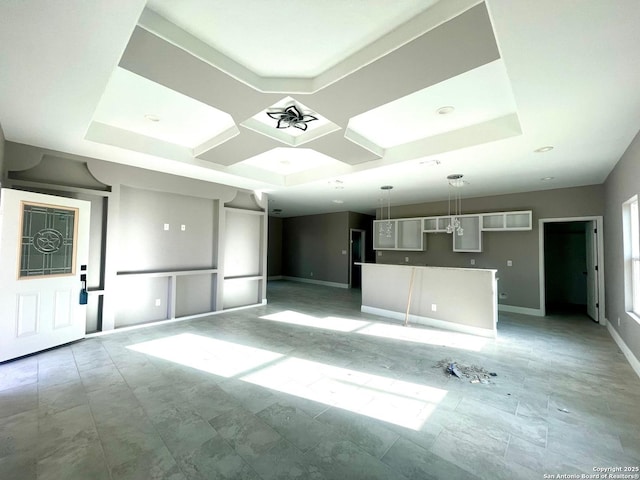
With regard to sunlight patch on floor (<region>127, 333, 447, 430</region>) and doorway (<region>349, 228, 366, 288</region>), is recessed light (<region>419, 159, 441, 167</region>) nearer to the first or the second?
sunlight patch on floor (<region>127, 333, 447, 430</region>)

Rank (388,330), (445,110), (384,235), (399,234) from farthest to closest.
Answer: (384,235)
(399,234)
(388,330)
(445,110)

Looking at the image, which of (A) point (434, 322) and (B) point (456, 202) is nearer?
(A) point (434, 322)

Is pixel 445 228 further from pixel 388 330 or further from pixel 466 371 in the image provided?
pixel 466 371

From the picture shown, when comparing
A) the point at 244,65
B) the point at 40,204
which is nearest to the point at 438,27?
the point at 244,65

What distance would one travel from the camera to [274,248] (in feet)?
38.3

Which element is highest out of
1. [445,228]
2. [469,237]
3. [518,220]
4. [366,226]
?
[366,226]

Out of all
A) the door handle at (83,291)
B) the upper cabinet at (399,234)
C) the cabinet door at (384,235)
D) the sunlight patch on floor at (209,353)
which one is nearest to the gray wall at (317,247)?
the cabinet door at (384,235)

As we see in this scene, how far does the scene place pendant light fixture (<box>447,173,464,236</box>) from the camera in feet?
16.3

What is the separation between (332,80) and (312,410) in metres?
2.79

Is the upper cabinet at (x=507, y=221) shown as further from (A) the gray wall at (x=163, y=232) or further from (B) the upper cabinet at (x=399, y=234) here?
(A) the gray wall at (x=163, y=232)

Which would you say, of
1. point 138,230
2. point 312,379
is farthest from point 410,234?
point 138,230

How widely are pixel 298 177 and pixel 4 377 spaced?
4.86 metres

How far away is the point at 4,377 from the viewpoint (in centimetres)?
280

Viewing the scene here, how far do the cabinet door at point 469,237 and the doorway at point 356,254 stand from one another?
3.77m
